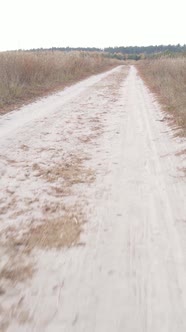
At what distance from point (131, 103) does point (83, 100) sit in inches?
55.9

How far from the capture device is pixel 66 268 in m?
2.02

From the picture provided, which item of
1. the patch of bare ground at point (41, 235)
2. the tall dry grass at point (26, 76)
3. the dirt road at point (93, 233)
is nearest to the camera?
the dirt road at point (93, 233)

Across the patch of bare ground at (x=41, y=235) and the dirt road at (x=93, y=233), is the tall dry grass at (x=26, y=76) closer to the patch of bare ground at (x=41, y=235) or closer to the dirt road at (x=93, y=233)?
the dirt road at (x=93, y=233)

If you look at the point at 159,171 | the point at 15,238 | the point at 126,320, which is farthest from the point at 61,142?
the point at 126,320

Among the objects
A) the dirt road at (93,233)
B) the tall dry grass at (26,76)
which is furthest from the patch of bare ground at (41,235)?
the tall dry grass at (26,76)

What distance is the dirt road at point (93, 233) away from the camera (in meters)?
1.66

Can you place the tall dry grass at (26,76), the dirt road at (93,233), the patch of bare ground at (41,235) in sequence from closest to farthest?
the dirt road at (93,233) < the patch of bare ground at (41,235) < the tall dry grass at (26,76)

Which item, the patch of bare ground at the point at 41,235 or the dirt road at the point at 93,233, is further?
the patch of bare ground at the point at 41,235

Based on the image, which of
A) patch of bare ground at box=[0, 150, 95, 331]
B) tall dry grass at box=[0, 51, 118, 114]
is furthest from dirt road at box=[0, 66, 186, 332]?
tall dry grass at box=[0, 51, 118, 114]

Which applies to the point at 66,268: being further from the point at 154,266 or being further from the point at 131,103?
the point at 131,103

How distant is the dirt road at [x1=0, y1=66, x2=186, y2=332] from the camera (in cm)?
166

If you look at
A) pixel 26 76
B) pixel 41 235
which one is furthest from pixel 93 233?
pixel 26 76

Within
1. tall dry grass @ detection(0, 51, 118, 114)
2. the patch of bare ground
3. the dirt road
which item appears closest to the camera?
the dirt road

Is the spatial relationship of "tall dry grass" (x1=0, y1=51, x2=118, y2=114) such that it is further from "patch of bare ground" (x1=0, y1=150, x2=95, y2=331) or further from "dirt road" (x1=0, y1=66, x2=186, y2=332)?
"patch of bare ground" (x1=0, y1=150, x2=95, y2=331)
